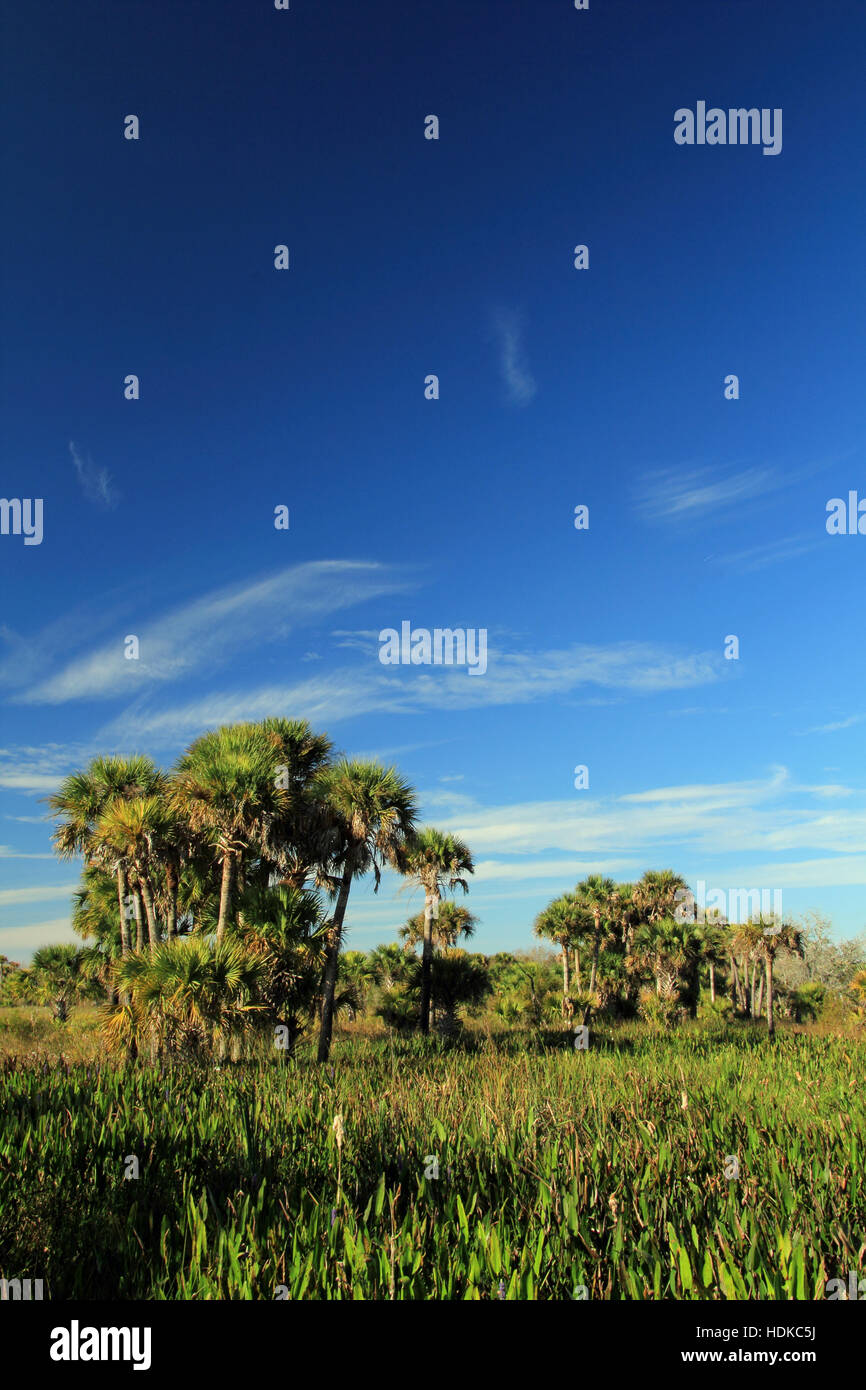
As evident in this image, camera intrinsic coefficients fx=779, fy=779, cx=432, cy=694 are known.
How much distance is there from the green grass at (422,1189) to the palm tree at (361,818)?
12423 mm

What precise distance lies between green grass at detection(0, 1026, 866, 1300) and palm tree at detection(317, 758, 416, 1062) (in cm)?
1242

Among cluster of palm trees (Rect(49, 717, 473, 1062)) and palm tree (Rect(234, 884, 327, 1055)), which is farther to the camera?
palm tree (Rect(234, 884, 327, 1055))

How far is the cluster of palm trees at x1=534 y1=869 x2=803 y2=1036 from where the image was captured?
47.8 m

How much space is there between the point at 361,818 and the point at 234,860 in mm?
4455

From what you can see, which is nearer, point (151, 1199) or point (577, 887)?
point (151, 1199)

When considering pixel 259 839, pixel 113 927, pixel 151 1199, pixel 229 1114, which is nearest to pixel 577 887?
pixel 113 927

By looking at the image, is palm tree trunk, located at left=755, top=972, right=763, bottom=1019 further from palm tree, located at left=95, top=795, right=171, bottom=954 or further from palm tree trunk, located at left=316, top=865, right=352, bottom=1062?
palm tree, located at left=95, top=795, right=171, bottom=954

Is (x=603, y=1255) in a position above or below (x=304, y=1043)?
above

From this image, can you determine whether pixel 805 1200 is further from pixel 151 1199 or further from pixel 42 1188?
pixel 42 1188

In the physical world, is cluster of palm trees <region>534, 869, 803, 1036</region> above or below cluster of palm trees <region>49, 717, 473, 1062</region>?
below

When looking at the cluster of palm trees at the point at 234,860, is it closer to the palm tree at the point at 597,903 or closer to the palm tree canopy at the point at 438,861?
the palm tree canopy at the point at 438,861

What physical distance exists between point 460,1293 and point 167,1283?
1.78 meters

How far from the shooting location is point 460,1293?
14.9ft

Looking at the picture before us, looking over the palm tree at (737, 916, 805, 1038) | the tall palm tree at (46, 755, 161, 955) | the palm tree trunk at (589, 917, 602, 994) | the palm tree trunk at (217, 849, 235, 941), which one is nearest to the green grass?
the palm tree trunk at (217, 849, 235, 941)
